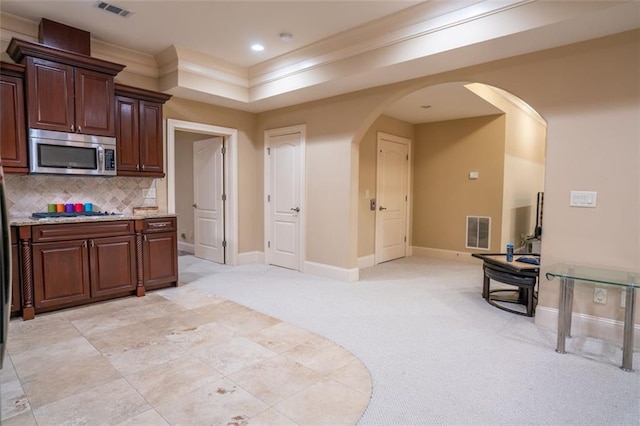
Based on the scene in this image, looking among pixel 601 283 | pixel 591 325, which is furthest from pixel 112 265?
pixel 591 325

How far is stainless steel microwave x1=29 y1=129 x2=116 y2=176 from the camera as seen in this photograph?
136 inches

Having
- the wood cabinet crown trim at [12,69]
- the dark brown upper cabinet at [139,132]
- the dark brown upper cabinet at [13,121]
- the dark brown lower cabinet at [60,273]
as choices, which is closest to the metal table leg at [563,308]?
the dark brown lower cabinet at [60,273]

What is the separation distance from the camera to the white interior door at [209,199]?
5.86 metres

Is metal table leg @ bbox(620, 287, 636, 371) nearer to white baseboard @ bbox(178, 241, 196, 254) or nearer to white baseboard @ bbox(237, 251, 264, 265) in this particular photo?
white baseboard @ bbox(237, 251, 264, 265)

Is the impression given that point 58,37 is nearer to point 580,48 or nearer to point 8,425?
point 8,425

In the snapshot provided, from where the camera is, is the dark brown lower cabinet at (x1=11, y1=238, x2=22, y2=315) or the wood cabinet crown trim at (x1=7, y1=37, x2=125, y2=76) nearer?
the dark brown lower cabinet at (x1=11, y1=238, x2=22, y2=315)

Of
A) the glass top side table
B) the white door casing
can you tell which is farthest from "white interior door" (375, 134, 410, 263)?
the glass top side table

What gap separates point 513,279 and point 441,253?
293 centimetres

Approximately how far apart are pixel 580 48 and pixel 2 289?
4.04m

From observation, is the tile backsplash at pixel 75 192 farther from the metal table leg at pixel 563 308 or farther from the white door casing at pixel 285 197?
the metal table leg at pixel 563 308

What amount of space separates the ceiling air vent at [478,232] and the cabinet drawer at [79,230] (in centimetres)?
515

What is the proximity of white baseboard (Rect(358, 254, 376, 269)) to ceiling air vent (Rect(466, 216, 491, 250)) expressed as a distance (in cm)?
174

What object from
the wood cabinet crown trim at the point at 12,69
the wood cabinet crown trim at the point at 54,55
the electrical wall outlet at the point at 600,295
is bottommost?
the electrical wall outlet at the point at 600,295

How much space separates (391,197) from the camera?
623 cm
